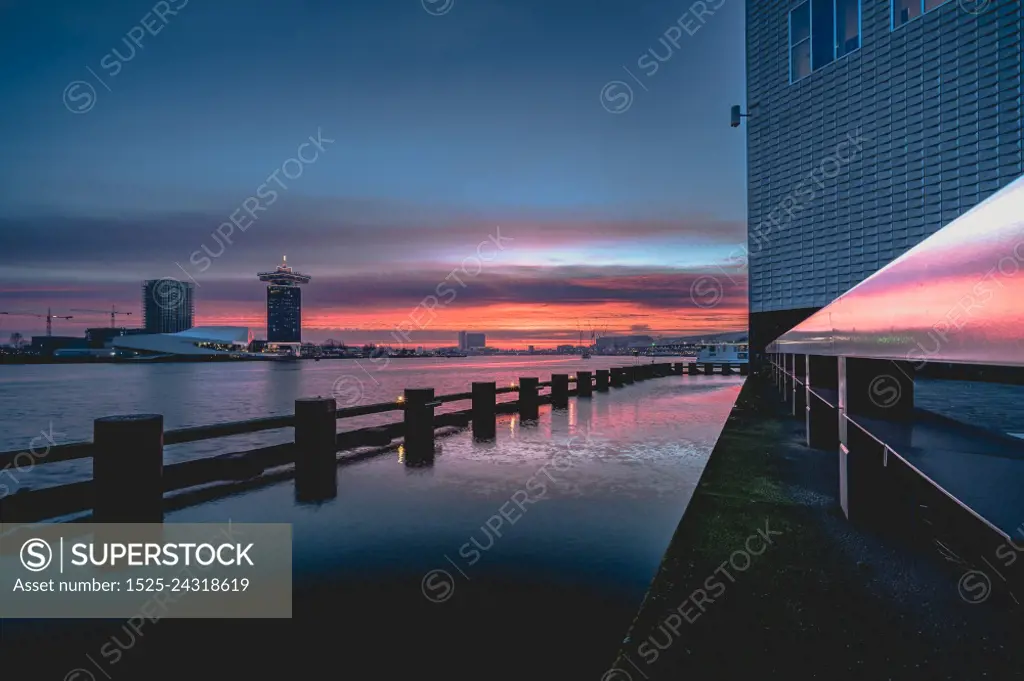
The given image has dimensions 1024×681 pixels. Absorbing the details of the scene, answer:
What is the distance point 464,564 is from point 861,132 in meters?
46.1

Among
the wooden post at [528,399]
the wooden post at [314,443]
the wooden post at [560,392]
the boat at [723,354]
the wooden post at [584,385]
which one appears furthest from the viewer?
the boat at [723,354]

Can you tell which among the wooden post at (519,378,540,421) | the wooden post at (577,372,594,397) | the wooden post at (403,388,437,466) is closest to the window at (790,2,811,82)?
the wooden post at (577,372,594,397)

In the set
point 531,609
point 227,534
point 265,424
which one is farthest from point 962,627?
point 265,424

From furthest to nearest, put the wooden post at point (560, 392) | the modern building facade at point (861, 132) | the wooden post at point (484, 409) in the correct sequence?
the modern building facade at point (861, 132)
the wooden post at point (560, 392)
the wooden post at point (484, 409)

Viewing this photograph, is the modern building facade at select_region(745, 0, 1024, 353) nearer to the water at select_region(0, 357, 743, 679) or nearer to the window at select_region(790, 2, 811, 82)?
the window at select_region(790, 2, 811, 82)

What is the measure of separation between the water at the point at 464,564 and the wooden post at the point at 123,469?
3.89ft

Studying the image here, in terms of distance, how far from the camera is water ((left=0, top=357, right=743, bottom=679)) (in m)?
3.35

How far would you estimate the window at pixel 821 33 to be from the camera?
39344 millimetres

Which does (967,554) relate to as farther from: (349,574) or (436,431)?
(436,431)

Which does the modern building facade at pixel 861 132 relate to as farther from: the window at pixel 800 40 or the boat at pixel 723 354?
the boat at pixel 723 354

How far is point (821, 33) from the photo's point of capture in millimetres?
40594

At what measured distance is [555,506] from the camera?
21.4 ft

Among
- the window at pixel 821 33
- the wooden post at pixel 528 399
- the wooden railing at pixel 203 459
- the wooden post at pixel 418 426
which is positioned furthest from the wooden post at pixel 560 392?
the window at pixel 821 33

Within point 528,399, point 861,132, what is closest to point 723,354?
point 861,132
